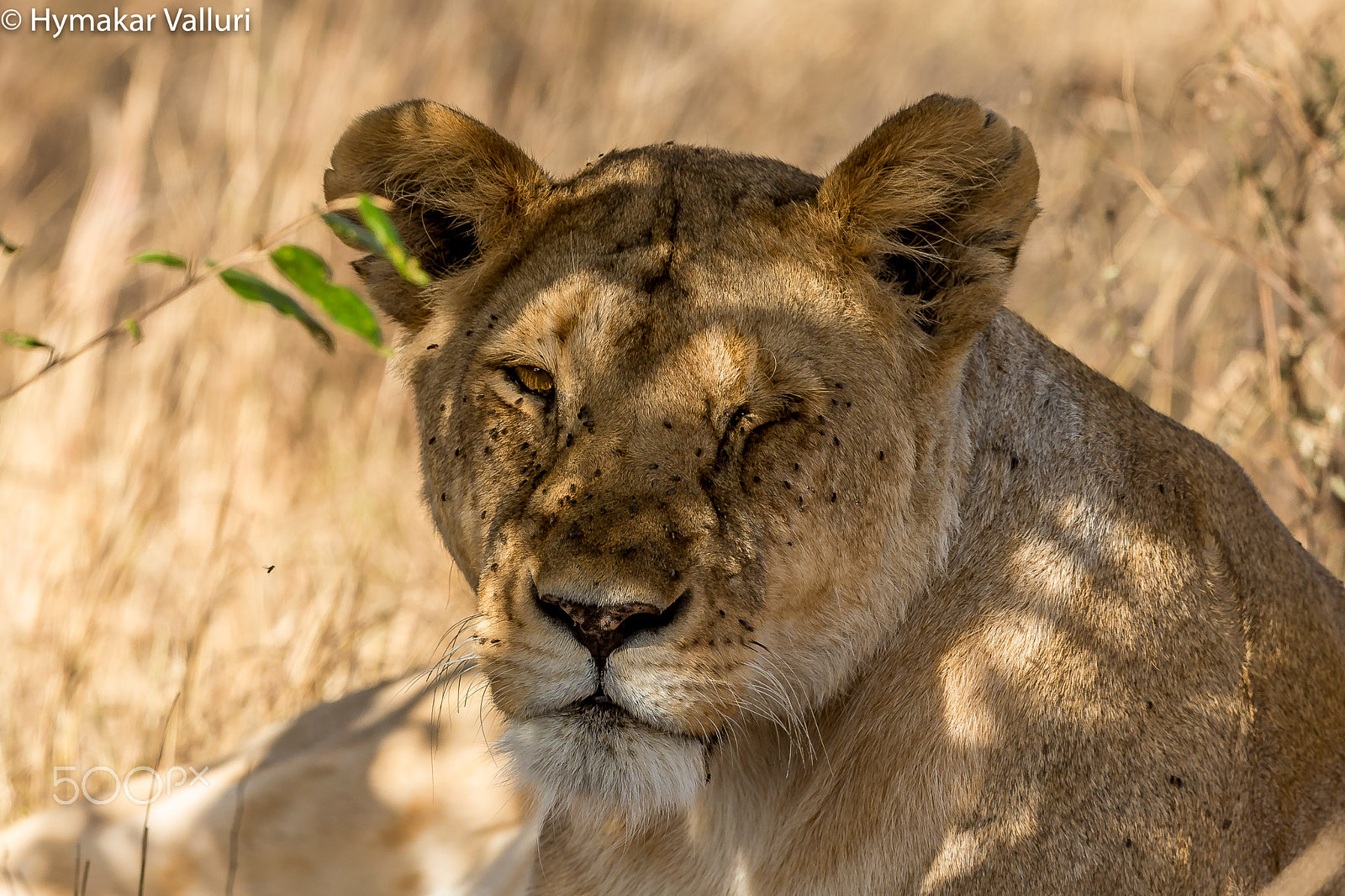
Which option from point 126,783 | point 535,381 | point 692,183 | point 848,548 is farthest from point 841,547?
point 126,783

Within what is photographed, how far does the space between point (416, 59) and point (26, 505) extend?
145 inches

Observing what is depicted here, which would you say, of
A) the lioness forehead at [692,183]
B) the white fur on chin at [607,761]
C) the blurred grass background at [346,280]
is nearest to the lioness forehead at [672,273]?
the lioness forehead at [692,183]

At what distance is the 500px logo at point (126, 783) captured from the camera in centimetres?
389

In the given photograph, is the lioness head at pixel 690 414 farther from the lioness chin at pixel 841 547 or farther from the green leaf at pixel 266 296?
the green leaf at pixel 266 296

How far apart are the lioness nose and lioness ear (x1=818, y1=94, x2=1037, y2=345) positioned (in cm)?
78

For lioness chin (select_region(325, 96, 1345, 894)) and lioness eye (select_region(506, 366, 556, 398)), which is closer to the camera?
lioness chin (select_region(325, 96, 1345, 894))

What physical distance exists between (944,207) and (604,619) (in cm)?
100

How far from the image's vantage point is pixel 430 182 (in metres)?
2.79

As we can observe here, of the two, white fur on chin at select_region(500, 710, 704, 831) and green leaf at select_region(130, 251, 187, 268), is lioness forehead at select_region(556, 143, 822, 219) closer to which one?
white fur on chin at select_region(500, 710, 704, 831)

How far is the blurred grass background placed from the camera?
14.8 ft

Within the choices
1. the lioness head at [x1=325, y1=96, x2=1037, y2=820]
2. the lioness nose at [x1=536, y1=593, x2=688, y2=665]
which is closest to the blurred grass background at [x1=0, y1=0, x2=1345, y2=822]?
the lioness head at [x1=325, y1=96, x2=1037, y2=820]

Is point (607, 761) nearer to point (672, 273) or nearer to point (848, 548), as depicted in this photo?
point (848, 548)

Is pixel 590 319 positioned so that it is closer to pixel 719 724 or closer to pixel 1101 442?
pixel 719 724

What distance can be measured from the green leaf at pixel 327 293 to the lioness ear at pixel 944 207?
115cm
